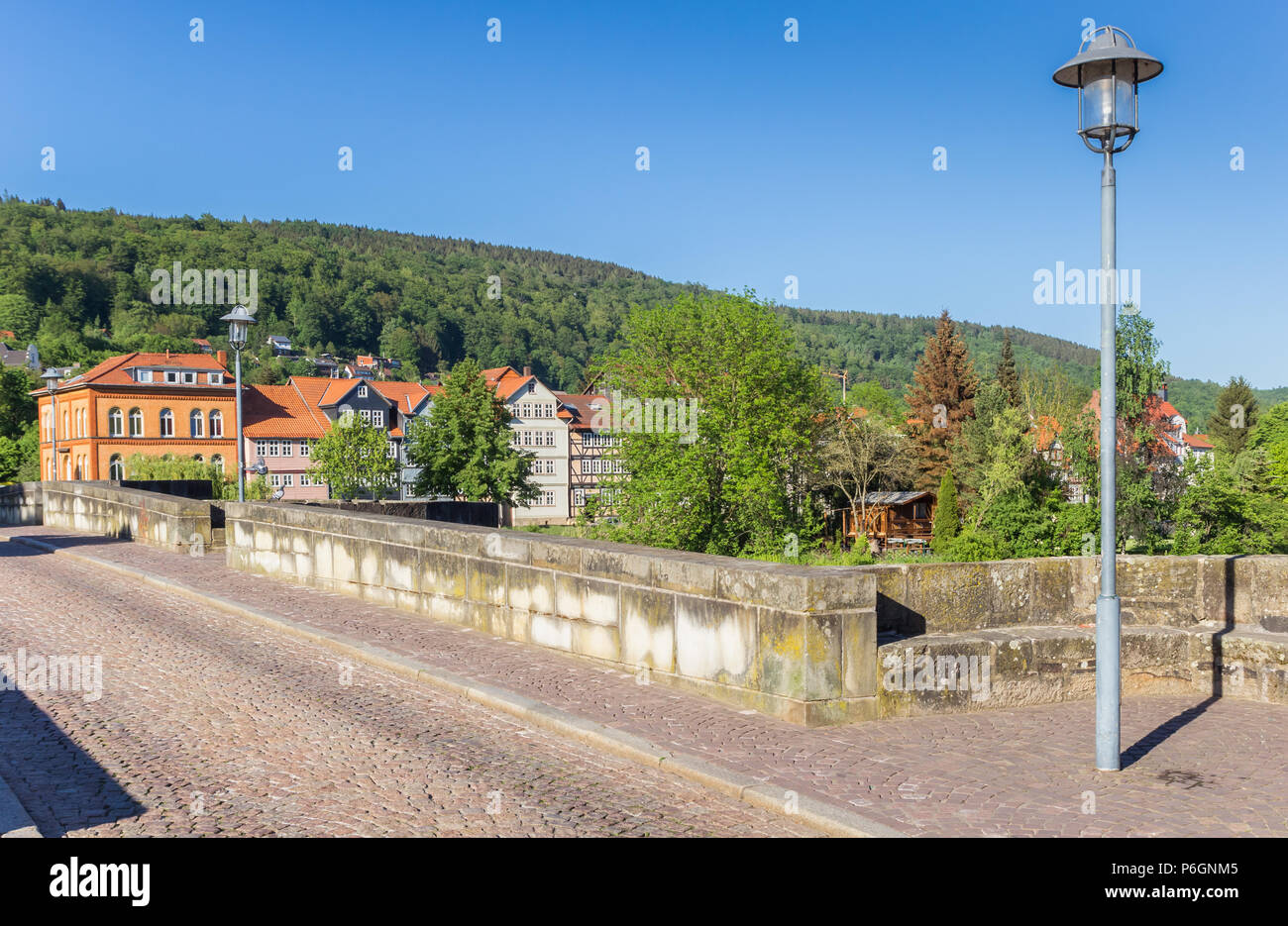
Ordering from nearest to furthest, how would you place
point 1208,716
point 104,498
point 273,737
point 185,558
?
point 273,737 < point 1208,716 < point 185,558 < point 104,498

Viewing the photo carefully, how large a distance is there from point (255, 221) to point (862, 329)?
369ft

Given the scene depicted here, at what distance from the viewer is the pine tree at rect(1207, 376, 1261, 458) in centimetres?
8044

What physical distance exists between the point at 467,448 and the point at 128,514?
44.3 m

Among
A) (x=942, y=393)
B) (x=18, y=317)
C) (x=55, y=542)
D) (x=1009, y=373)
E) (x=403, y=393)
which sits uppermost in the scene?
(x=18, y=317)

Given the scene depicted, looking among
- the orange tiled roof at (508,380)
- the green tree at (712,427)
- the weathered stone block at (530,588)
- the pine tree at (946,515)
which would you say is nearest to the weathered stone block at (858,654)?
the weathered stone block at (530,588)

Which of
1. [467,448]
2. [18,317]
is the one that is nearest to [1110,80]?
[467,448]

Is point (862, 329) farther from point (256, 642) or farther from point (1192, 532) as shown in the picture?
point (256, 642)

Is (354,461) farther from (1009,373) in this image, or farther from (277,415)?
(1009,373)

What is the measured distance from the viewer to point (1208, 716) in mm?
7730

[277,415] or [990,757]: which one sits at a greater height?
[277,415]

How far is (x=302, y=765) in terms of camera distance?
6332mm

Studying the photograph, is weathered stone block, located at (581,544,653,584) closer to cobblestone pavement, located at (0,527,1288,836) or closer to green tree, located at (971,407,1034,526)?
cobblestone pavement, located at (0,527,1288,836)

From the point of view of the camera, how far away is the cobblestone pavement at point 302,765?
5355mm
